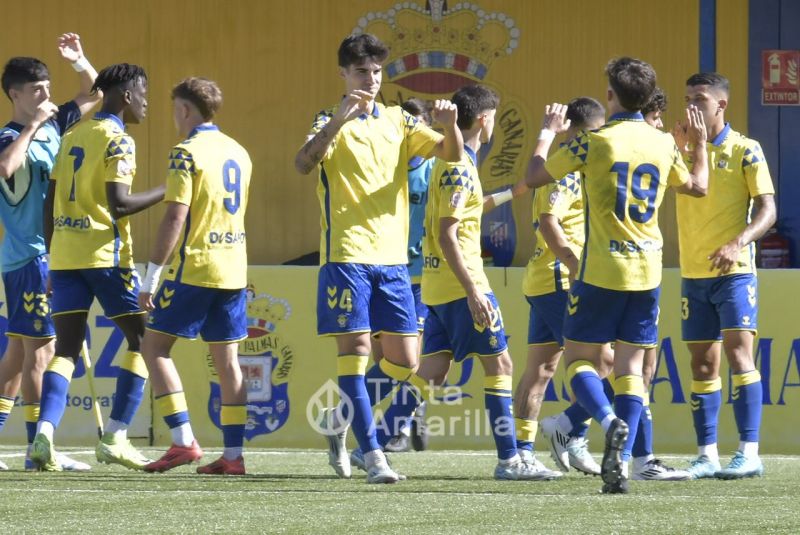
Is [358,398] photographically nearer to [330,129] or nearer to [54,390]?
[330,129]

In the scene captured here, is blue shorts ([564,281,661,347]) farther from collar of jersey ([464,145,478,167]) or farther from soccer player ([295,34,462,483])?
collar of jersey ([464,145,478,167])

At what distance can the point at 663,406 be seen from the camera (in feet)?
33.7

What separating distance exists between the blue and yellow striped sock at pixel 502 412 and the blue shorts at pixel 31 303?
221cm

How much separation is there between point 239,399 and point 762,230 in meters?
2.68

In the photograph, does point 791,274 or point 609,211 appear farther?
point 791,274

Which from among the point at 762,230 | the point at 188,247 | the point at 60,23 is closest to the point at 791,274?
the point at 762,230

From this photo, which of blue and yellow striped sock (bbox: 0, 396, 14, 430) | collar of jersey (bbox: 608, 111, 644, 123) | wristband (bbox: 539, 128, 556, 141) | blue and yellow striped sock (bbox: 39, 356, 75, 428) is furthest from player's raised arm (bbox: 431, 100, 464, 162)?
blue and yellow striped sock (bbox: 0, 396, 14, 430)

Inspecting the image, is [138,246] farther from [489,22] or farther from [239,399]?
[239,399]

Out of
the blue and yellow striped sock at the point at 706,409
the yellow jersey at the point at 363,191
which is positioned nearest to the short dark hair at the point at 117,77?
the yellow jersey at the point at 363,191

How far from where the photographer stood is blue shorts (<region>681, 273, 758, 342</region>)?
767 centimetres

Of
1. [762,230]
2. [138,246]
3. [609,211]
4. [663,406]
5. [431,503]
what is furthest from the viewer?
[138,246]

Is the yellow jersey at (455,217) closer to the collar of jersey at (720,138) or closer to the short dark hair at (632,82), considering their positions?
the short dark hair at (632,82)

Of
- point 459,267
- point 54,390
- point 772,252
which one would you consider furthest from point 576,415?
point 772,252

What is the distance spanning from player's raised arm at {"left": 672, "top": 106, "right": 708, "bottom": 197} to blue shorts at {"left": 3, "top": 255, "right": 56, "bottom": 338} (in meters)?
3.15
